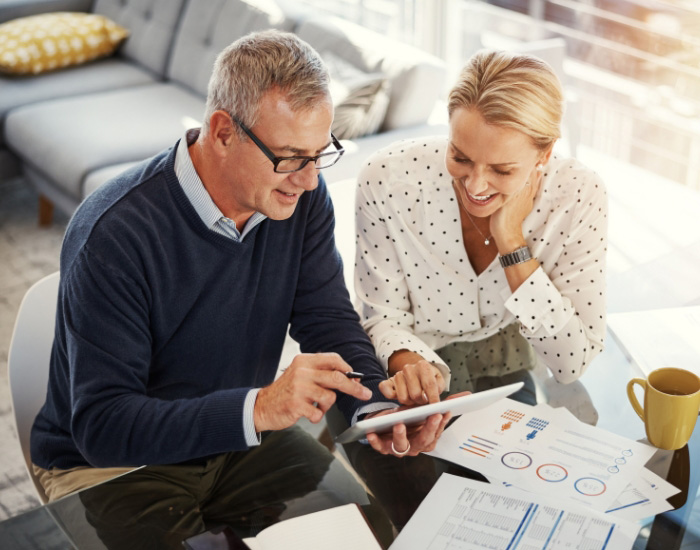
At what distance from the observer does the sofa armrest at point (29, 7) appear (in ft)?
13.5

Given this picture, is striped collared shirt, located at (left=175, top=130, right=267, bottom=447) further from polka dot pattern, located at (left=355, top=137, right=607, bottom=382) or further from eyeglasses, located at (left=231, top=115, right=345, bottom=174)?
polka dot pattern, located at (left=355, top=137, right=607, bottom=382)

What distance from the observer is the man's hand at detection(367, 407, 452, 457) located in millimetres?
1250

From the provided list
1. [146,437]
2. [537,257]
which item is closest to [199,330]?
[146,437]

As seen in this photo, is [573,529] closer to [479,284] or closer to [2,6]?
[479,284]

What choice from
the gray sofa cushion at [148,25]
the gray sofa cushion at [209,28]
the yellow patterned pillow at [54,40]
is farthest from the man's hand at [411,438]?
the yellow patterned pillow at [54,40]

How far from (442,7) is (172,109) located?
1.47 m

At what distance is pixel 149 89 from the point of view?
12.4ft

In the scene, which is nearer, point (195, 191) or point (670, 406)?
point (670, 406)

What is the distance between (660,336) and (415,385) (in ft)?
1.79

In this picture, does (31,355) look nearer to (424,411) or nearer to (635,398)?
(424,411)

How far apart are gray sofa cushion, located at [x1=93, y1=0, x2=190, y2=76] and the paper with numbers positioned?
3056 mm

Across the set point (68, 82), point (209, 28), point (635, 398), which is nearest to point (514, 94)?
point (635, 398)

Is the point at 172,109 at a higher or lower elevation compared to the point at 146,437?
lower

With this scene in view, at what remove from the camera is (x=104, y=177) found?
119 inches
